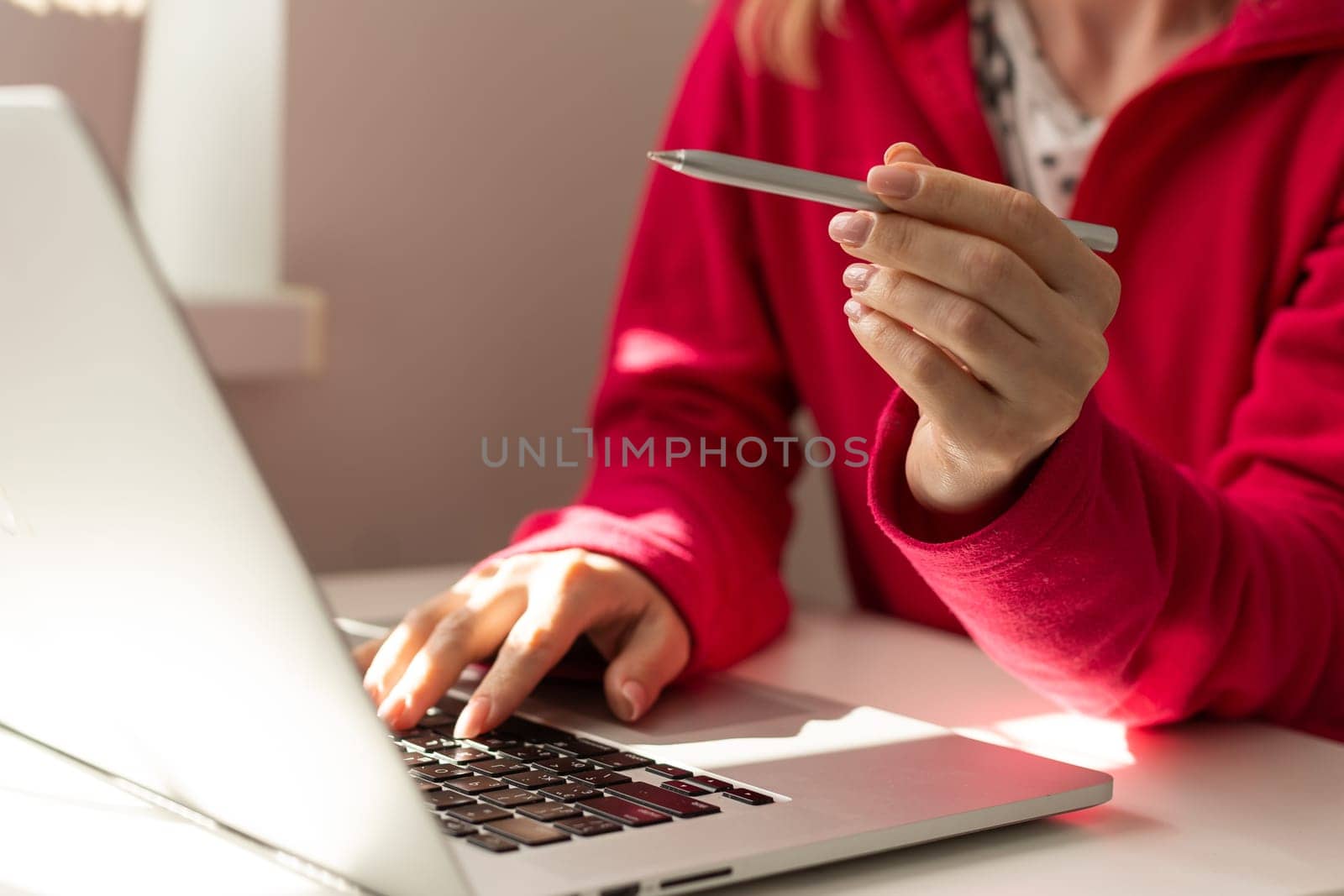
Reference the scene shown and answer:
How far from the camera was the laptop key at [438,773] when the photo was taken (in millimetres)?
461

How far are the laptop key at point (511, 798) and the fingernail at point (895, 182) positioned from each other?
0.22m

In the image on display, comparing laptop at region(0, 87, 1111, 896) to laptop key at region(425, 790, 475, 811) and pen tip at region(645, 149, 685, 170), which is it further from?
pen tip at region(645, 149, 685, 170)

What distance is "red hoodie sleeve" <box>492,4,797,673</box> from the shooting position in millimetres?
701

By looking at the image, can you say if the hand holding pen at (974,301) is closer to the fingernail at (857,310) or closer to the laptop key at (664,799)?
the fingernail at (857,310)

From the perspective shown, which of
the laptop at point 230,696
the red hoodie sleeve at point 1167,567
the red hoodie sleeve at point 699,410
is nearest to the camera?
the laptop at point 230,696

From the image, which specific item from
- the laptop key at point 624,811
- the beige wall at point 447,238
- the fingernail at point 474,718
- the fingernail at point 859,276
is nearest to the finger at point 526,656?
the fingernail at point 474,718

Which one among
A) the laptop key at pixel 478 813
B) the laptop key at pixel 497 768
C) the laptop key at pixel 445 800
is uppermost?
the laptop key at pixel 478 813

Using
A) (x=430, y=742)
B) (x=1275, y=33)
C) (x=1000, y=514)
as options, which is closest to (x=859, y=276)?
(x=1000, y=514)

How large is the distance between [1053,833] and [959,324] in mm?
171

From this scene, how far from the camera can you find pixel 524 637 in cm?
58

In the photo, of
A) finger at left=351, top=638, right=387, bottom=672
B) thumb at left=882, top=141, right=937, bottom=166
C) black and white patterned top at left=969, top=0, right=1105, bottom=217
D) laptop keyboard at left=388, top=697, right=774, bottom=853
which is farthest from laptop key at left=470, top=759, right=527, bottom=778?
black and white patterned top at left=969, top=0, right=1105, bottom=217

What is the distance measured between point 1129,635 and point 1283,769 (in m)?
0.08

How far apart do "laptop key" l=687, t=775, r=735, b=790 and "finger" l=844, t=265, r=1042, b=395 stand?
0.16 metres

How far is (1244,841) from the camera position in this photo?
0.47 meters
